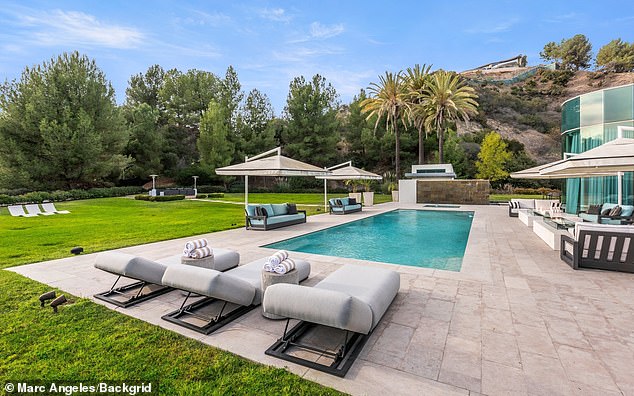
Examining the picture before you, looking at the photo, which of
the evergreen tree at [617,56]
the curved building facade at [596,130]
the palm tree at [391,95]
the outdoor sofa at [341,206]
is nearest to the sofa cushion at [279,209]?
the outdoor sofa at [341,206]

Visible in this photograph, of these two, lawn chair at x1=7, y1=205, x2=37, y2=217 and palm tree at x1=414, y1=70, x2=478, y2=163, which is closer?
lawn chair at x1=7, y1=205, x2=37, y2=217

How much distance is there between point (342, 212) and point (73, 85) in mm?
23413

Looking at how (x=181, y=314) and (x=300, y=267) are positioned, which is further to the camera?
(x=300, y=267)

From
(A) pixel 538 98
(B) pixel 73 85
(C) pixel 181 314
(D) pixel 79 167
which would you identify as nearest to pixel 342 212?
(C) pixel 181 314

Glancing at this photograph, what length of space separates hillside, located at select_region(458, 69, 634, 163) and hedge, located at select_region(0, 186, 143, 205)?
Answer: 43.3 meters

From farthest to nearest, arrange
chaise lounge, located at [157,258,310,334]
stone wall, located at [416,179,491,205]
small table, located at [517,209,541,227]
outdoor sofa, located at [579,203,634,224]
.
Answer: stone wall, located at [416,179,491,205] → small table, located at [517,209,541,227] → outdoor sofa, located at [579,203,634,224] → chaise lounge, located at [157,258,310,334]

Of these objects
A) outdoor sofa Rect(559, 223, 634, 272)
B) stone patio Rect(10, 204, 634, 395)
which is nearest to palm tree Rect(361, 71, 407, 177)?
outdoor sofa Rect(559, 223, 634, 272)

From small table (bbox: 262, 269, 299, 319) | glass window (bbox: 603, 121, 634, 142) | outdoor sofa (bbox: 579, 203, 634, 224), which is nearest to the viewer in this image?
small table (bbox: 262, 269, 299, 319)

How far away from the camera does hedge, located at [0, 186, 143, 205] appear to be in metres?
18.7

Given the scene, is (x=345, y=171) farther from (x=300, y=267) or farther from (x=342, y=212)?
(x=300, y=267)

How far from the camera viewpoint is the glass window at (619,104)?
1174 centimetres

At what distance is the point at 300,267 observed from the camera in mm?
4453

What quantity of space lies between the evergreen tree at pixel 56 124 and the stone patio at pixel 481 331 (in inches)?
852

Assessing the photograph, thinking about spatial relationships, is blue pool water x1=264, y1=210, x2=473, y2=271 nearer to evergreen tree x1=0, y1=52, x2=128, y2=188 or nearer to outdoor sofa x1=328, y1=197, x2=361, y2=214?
outdoor sofa x1=328, y1=197, x2=361, y2=214
